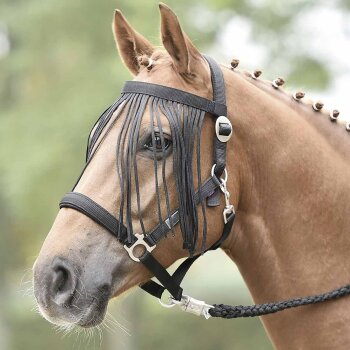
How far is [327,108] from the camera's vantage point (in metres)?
3.87

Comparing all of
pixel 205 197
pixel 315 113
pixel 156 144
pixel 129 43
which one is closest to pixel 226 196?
pixel 205 197

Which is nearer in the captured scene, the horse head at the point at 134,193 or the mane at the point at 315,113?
the horse head at the point at 134,193

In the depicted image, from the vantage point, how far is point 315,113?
380 centimetres

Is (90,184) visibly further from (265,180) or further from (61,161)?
(61,161)

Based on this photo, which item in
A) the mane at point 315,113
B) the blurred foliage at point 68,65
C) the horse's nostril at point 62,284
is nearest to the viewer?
the horse's nostril at point 62,284

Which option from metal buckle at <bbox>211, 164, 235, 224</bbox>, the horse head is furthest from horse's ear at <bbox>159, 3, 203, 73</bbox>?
metal buckle at <bbox>211, 164, 235, 224</bbox>

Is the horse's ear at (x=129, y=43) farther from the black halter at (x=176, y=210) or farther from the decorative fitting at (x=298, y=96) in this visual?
the decorative fitting at (x=298, y=96)

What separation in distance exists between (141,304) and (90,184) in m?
12.1

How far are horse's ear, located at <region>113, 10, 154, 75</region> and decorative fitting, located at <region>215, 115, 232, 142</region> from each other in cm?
59

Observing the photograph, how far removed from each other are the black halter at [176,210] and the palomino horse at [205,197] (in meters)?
0.01

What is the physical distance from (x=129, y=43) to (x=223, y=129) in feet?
2.54

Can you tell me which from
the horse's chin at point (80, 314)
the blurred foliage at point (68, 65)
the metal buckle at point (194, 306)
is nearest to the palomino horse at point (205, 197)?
the horse's chin at point (80, 314)

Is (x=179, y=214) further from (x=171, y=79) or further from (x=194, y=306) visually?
(x=171, y=79)

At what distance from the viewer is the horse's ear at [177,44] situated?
3.43 m
